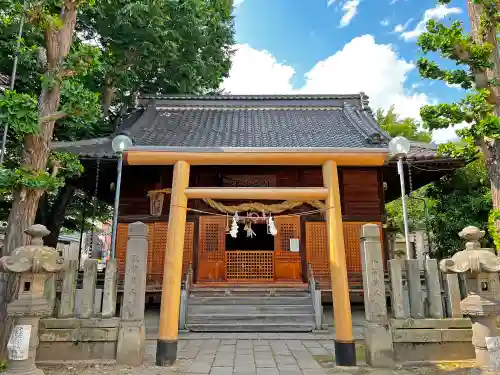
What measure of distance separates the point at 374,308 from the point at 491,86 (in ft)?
15.4

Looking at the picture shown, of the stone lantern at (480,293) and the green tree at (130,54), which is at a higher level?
the green tree at (130,54)

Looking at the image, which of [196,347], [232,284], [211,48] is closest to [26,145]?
[196,347]

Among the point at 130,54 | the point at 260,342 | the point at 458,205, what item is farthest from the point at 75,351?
the point at 458,205

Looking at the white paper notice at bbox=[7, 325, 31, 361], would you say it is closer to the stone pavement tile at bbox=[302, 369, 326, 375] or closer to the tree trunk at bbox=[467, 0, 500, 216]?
the stone pavement tile at bbox=[302, 369, 326, 375]

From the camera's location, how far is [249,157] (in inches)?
240

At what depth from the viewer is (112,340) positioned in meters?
5.62

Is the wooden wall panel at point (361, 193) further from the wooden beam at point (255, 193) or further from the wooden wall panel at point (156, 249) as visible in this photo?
the wooden beam at point (255, 193)

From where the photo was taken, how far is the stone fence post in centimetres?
547

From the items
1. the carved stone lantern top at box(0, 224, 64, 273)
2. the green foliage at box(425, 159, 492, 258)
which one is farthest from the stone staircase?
the green foliage at box(425, 159, 492, 258)

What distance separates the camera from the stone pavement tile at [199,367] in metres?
5.39

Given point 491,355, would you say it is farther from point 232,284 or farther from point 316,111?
point 316,111

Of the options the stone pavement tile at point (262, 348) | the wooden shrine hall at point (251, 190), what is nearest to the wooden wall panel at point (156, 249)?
the wooden shrine hall at point (251, 190)

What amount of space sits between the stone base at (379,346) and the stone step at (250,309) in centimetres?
349

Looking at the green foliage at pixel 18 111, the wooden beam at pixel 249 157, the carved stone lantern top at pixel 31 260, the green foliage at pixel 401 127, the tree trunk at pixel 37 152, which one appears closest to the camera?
the carved stone lantern top at pixel 31 260
